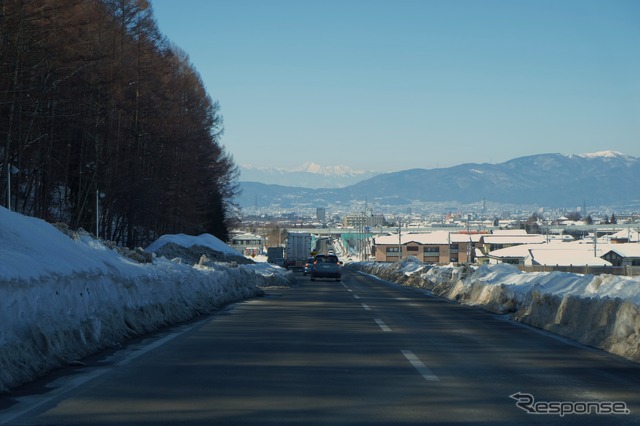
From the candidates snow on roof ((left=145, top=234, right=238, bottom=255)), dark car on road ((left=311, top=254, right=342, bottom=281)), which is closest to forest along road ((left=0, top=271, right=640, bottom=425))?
snow on roof ((left=145, top=234, right=238, bottom=255))

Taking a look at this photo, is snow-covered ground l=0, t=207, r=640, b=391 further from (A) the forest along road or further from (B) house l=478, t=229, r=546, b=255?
(B) house l=478, t=229, r=546, b=255

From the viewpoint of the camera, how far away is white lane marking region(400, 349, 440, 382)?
9.95 meters

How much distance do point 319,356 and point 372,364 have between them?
3.56 ft

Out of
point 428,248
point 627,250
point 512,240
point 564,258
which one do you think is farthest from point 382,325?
point 428,248

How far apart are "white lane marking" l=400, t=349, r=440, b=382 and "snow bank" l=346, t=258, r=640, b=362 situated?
11.3ft

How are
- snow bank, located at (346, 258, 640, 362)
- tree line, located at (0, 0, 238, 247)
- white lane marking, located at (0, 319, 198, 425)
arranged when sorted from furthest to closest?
tree line, located at (0, 0, 238, 247)
snow bank, located at (346, 258, 640, 362)
white lane marking, located at (0, 319, 198, 425)

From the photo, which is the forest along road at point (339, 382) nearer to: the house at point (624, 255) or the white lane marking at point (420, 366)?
the white lane marking at point (420, 366)

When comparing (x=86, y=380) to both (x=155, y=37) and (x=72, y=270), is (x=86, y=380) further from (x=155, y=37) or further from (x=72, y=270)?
(x=155, y=37)

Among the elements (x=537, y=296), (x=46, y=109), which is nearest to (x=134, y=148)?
(x=46, y=109)

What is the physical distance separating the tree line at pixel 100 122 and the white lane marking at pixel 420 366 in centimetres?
2225

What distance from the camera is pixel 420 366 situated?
10953 millimetres

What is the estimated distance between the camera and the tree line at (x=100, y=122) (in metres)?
33.0

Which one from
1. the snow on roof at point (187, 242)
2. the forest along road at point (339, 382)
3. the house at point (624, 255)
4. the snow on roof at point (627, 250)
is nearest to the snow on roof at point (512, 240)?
the snow on roof at point (627, 250)

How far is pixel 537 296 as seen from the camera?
61.5ft
